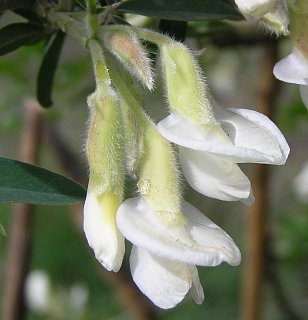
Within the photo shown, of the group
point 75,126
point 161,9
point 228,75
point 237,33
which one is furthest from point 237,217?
point 161,9

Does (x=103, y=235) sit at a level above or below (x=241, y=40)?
above

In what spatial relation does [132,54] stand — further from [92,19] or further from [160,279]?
[160,279]

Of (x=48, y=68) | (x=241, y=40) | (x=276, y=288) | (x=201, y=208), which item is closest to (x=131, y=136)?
(x=48, y=68)

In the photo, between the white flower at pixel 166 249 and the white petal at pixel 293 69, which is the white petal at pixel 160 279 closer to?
the white flower at pixel 166 249

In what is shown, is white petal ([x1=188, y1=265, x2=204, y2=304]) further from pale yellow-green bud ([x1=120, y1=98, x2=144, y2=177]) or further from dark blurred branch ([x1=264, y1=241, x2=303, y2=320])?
dark blurred branch ([x1=264, y1=241, x2=303, y2=320])

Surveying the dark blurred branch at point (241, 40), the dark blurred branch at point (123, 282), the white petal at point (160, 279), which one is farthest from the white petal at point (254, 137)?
the dark blurred branch at point (123, 282)

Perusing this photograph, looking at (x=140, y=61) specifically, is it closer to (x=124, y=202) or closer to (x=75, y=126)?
(x=124, y=202)
